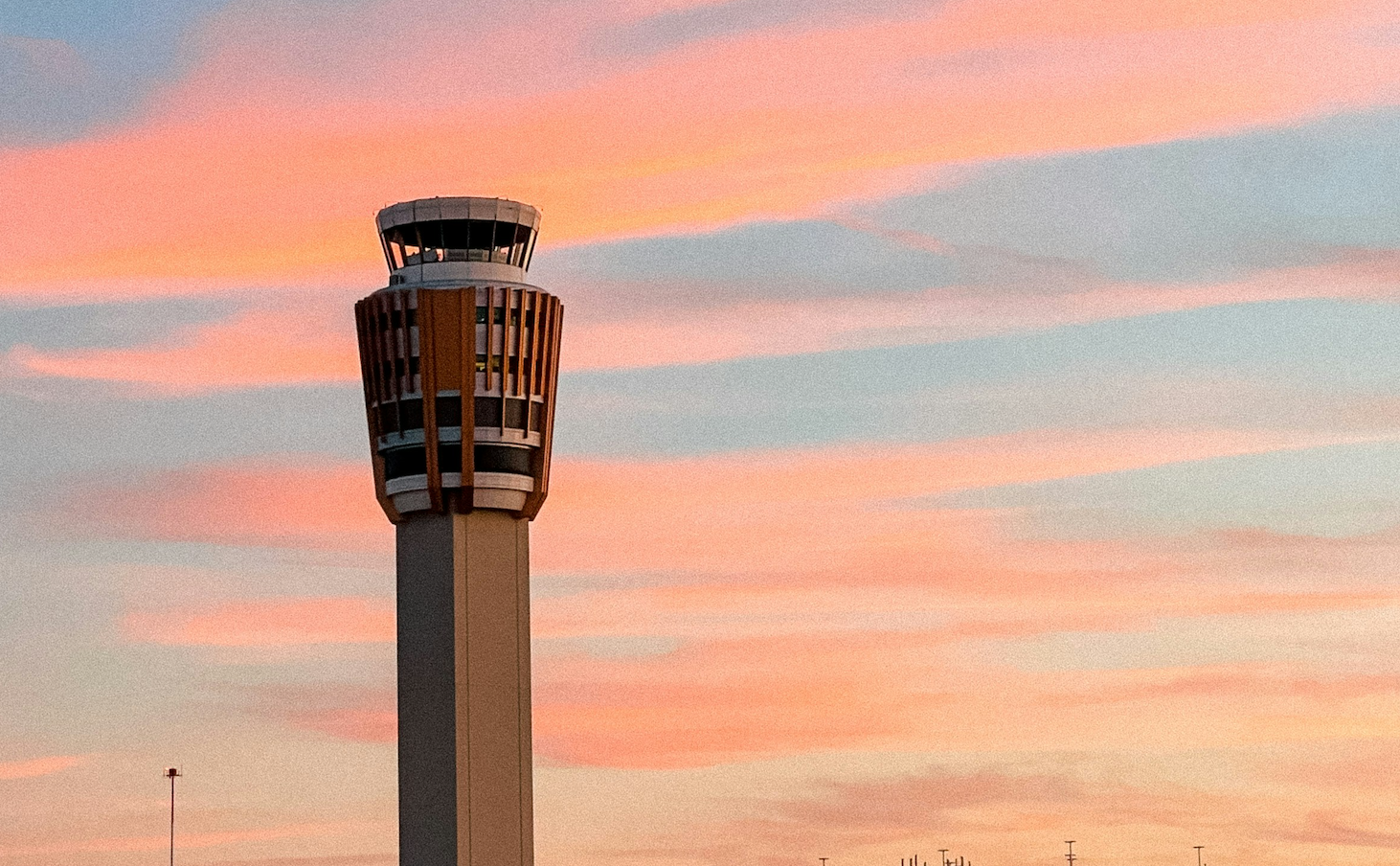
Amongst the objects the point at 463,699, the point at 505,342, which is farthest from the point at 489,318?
the point at 463,699

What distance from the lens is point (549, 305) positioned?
174250 mm

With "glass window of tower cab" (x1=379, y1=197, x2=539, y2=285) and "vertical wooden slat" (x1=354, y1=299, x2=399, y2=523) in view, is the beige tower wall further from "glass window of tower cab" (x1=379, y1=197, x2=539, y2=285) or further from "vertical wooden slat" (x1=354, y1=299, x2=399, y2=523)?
"glass window of tower cab" (x1=379, y1=197, x2=539, y2=285)

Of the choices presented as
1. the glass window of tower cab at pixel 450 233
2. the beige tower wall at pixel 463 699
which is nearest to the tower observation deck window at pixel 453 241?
the glass window of tower cab at pixel 450 233

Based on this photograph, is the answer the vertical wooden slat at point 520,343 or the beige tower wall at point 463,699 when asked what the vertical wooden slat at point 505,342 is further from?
the beige tower wall at point 463,699

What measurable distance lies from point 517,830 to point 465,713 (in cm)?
767

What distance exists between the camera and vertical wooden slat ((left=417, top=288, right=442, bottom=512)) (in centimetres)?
16838

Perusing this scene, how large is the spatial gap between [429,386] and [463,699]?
748 inches

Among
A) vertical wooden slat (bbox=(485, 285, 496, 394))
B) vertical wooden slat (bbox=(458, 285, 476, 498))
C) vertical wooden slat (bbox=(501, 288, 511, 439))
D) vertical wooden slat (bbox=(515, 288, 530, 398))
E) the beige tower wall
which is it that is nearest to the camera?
the beige tower wall

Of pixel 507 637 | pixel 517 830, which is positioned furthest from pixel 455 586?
pixel 517 830

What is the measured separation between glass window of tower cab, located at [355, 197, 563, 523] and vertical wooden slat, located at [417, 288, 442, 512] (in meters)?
0.06

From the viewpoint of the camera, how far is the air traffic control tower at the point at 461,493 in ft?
546

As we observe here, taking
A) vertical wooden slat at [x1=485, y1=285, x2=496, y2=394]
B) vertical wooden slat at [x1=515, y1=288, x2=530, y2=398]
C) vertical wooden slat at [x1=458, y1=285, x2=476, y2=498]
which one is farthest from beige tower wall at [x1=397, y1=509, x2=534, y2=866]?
vertical wooden slat at [x1=485, y1=285, x2=496, y2=394]

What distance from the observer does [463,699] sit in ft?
546

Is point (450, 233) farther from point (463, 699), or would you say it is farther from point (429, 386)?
point (463, 699)
